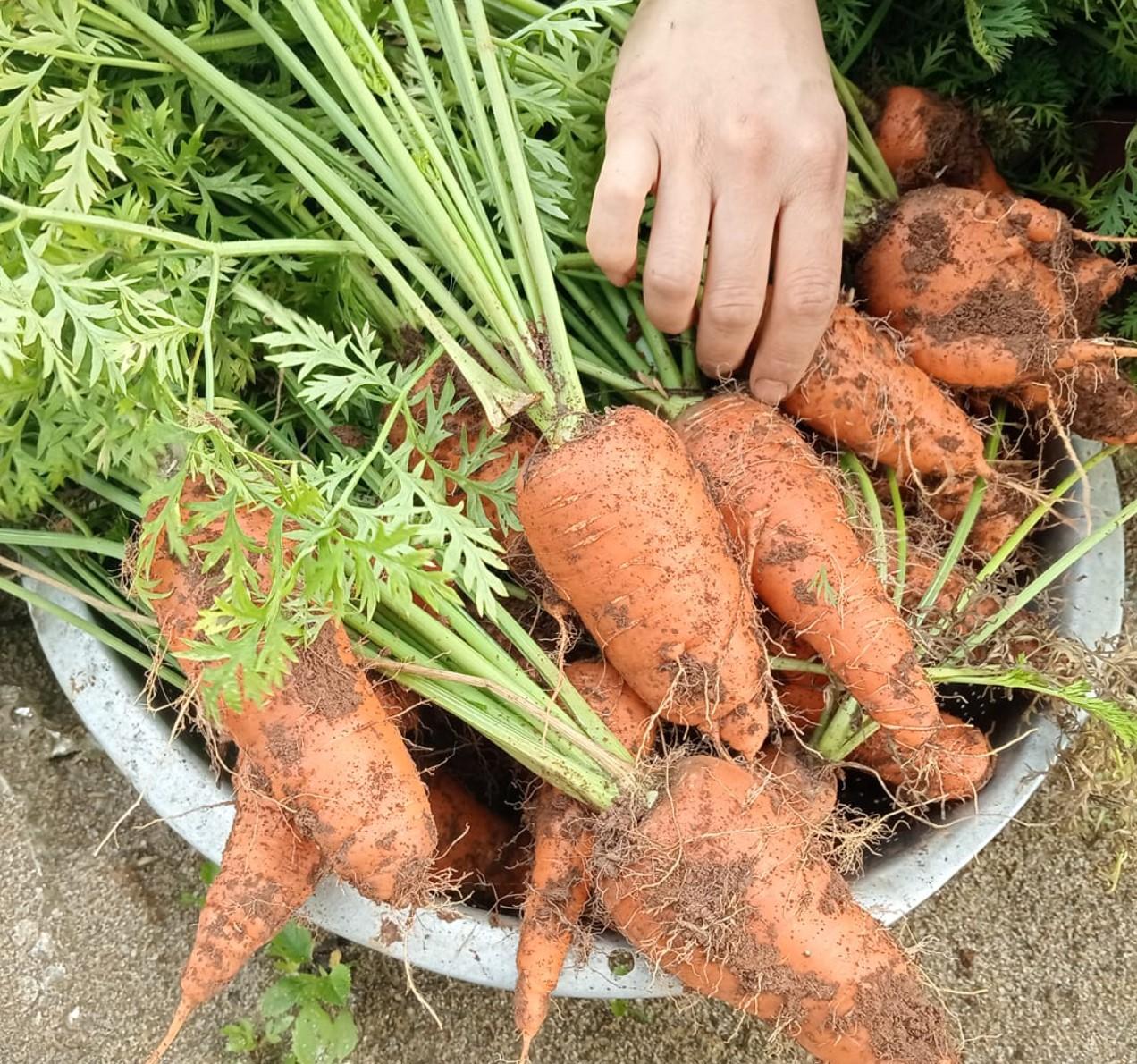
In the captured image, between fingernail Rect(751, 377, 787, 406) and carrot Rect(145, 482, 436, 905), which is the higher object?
fingernail Rect(751, 377, 787, 406)

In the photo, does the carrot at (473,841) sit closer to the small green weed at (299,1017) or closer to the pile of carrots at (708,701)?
the pile of carrots at (708,701)

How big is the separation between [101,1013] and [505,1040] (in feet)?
2.13

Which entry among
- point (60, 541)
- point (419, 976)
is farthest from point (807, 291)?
point (419, 976)

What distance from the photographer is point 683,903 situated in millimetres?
1150

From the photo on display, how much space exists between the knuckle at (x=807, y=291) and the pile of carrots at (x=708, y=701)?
0.44 feet

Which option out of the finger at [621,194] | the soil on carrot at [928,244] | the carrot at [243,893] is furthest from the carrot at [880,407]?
the carrot at [243,893]

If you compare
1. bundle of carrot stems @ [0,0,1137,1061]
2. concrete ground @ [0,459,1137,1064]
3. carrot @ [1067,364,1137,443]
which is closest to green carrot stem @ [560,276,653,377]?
bundle of carrot stems @ [0,0,1137,1061]

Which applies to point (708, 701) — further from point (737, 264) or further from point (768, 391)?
point (737, 264)

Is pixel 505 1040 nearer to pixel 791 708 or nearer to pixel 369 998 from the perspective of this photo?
pixel 369 998

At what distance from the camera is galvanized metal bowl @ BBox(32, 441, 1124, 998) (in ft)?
3.95

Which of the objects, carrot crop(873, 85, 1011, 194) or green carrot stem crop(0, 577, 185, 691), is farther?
carrot crop(873, 85, 1011, 194)

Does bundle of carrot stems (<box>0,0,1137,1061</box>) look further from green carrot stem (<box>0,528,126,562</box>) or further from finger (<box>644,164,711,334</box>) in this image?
finger (<box>644,164,711,334</box>)

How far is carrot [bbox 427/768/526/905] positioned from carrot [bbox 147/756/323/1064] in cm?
23

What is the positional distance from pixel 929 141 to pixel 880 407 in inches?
17.1
